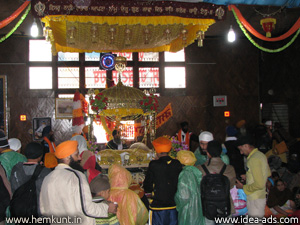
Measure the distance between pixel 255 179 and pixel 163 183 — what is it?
1.20m

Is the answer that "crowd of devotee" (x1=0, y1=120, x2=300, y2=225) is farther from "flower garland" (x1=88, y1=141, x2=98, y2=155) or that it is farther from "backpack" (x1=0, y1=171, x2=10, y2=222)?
"flower garland" (x1=88, y1=141, x2=98, y2=155)

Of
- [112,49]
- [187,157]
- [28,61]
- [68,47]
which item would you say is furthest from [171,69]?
[187,157]

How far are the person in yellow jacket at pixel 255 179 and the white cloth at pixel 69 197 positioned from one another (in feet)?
7.00

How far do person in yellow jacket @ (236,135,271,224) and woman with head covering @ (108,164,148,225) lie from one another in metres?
1.46

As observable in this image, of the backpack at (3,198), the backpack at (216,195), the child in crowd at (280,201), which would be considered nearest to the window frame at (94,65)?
the child in crowd at (280,201)

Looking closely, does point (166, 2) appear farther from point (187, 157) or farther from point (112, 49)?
point (187, 157)

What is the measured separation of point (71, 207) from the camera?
3.03 m

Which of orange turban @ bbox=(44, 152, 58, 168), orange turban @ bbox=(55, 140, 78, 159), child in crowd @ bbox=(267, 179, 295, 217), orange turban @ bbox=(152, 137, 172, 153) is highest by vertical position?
orange turban @ bbox=(55, 140, 78, 159)

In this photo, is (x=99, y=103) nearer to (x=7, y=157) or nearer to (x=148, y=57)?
(x=7, y=157)

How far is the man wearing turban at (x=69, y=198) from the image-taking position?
9.92 ft

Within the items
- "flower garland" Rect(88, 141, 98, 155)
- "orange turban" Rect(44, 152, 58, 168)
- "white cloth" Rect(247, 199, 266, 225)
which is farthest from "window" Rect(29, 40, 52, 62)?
"white cloth" Rect(247, 199, 266, 225)

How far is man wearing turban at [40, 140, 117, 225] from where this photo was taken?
3.02m

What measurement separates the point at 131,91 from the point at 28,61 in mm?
4813

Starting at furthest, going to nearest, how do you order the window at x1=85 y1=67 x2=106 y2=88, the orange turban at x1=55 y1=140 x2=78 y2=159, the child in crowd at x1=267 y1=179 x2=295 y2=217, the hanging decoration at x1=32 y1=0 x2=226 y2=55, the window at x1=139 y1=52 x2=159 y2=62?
1. the window at x1=139 y1=52 x2=159 y2=62
2. the window at x1=85 y1=67 x2=106 y2=88
3. the hanging decoration at x1=32 y1=0 x2=226 y2=55
4. the child in crowd at x1=267 y1=179 x2=295 y2=217
5. the orange turban at x1=55 y1=140 x2=78 y2=159
